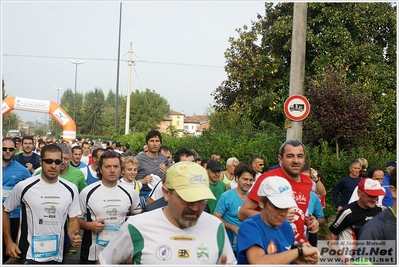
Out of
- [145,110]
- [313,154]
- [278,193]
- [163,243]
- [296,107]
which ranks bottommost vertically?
[163,243]

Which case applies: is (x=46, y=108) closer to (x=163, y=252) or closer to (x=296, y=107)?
(x=296, y=107)

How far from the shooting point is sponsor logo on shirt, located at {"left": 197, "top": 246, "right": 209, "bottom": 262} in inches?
119

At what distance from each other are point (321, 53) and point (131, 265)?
21927 millimetres

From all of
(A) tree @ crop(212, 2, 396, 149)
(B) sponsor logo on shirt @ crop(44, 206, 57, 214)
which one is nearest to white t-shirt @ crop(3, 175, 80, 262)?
(B) sponsor logo on shirt @ crop(44, 206, 57, 214)

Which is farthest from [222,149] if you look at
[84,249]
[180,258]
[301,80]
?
[180,258]

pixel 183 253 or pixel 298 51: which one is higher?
pixel 298 51

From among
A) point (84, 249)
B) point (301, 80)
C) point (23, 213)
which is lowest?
point (84, 249)

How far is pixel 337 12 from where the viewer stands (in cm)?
2286

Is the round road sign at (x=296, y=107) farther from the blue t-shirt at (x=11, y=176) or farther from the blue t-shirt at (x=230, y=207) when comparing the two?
the blue t-shirt at (x=11, y=176)

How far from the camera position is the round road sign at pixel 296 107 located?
957cm

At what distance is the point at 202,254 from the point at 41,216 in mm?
3058

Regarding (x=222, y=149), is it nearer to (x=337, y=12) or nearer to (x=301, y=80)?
(x=301, y=80)

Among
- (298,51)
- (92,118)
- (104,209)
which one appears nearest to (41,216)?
(104,209)

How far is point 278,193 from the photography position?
3.59 m
